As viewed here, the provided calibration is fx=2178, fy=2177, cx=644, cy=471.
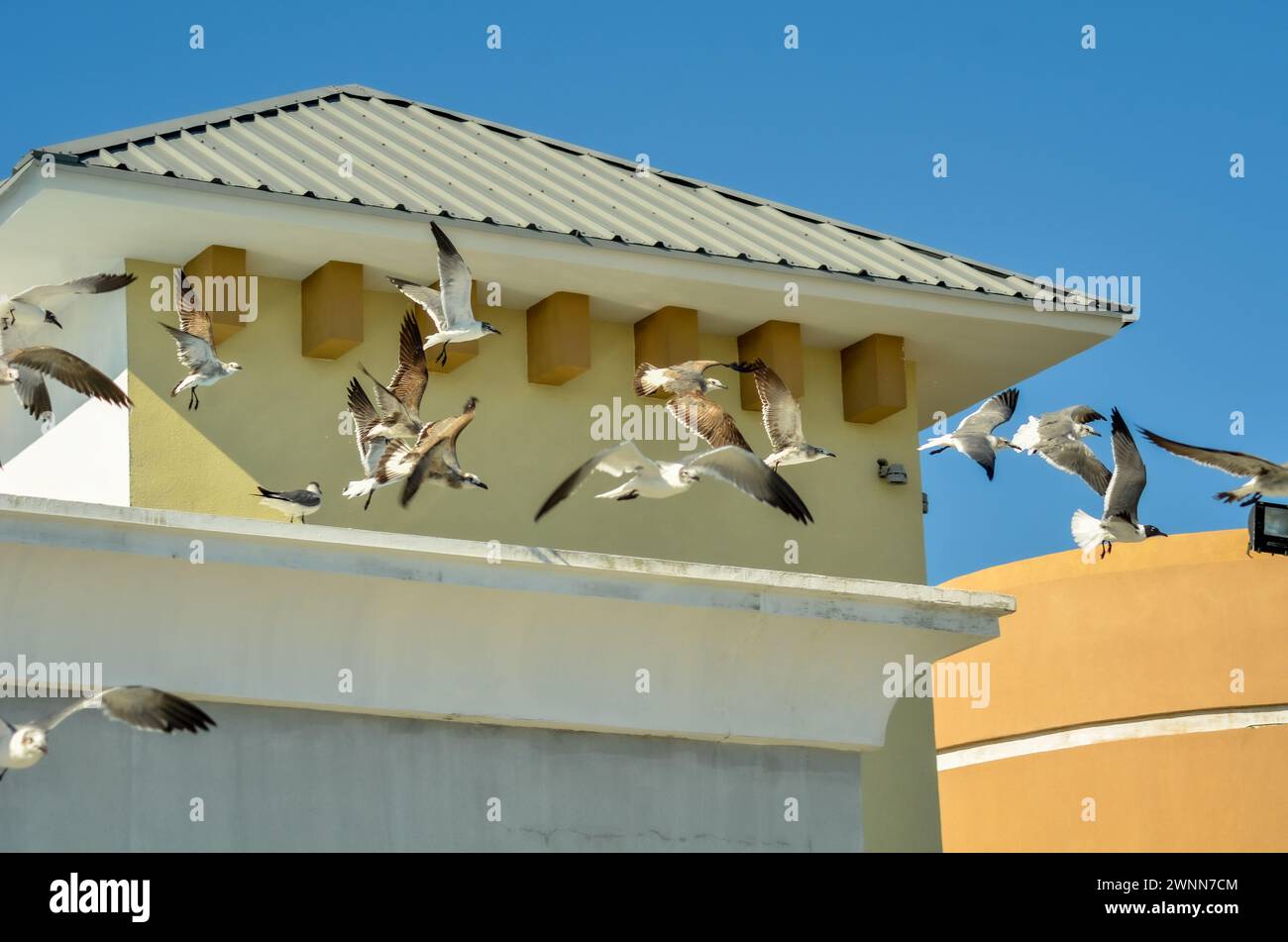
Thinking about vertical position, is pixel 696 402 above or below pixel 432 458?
above

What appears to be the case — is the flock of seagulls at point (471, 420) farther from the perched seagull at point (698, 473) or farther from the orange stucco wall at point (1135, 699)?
the orange stucco wall at point (1135, 699)

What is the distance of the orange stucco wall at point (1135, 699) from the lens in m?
23.6

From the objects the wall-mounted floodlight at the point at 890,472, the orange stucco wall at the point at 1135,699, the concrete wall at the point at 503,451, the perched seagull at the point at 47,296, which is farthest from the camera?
the orange stucco wall at the point at 1135,699

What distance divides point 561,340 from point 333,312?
1.67m

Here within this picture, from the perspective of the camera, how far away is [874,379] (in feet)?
53.8

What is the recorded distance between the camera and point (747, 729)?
39.6 ft

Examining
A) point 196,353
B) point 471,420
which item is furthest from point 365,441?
point 196,353

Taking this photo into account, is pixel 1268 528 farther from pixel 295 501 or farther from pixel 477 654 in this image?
pixel 295 501

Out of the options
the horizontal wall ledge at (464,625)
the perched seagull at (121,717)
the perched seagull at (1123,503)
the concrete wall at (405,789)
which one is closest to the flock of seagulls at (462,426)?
the perched seagull at (1123,503)

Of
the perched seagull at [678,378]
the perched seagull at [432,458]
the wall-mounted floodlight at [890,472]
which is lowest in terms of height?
the perched seagull at [432,458]

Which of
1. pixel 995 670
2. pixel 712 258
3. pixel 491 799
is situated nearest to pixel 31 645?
pixel 491 799

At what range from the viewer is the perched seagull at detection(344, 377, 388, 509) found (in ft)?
43.8

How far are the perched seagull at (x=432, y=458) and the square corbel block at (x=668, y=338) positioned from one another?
219 centimetres
